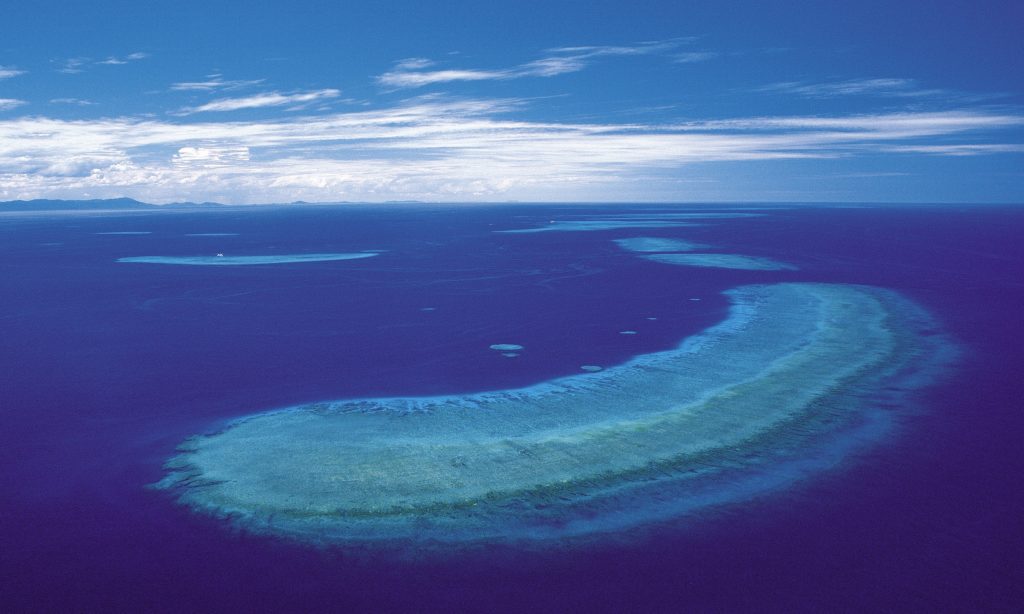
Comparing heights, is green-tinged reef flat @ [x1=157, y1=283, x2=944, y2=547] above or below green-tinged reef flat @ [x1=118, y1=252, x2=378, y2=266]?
below

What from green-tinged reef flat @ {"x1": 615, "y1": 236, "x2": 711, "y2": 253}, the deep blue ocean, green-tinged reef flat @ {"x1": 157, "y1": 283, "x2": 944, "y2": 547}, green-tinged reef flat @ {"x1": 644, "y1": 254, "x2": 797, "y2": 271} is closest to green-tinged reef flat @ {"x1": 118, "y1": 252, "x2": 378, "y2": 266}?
the deep blue ocean

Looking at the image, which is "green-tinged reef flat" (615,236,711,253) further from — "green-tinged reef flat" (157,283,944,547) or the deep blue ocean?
"green-tinged reef flat" (157,283,944,547)

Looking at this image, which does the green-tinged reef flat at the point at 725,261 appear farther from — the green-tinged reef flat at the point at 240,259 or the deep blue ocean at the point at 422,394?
the green-tinged reef flat at the point at 240,259

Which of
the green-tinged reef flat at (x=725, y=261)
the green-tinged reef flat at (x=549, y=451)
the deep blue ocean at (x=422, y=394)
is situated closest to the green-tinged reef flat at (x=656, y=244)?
the green-tinged reef flat at (x=725, y=261)

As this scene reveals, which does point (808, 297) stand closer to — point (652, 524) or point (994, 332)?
point (994, 332)

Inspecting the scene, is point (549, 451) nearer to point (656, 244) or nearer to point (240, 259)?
point (240, 259)

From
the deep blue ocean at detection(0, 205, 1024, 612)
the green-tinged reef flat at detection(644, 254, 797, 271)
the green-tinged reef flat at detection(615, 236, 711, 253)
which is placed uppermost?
the green-tinged reef flat at detection(615, 236, 711, 253)
